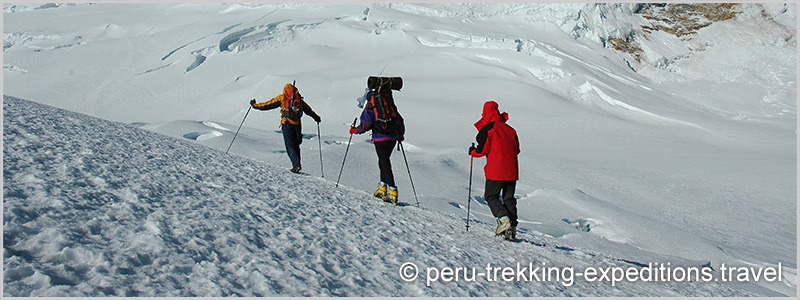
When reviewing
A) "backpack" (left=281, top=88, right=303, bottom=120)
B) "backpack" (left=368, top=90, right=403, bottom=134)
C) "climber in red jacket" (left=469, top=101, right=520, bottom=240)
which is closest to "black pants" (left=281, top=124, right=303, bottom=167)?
"backpack" (left=281, top=88, right=303, bottom=120)

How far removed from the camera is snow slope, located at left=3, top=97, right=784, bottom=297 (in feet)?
7.16

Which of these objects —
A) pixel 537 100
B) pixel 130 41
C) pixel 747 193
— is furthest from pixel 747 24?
pixel 130 41

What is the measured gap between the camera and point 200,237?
273 cm

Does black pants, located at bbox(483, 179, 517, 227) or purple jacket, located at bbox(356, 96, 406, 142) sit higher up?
purple jacket, located at bbox(356, 96, 406, 142)

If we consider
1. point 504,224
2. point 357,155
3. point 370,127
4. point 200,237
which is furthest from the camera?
point 357,155

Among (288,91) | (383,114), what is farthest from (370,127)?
(288,91)

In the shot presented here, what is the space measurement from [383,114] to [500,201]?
1.71 metres

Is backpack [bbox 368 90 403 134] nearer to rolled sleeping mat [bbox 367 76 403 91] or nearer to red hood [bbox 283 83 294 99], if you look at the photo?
rolled sleeping mat [bbox 367 76 403 91]

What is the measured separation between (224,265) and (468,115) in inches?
593

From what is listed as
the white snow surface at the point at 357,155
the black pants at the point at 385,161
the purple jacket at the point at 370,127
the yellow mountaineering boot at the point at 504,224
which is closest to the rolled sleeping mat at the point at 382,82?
the purple jacket at the point at 370,127

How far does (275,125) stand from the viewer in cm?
1627

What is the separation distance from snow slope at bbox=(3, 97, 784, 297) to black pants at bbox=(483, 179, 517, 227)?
0.29 metres

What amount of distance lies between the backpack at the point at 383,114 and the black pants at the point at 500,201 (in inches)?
56.4

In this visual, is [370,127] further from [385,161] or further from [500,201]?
[500,201]
